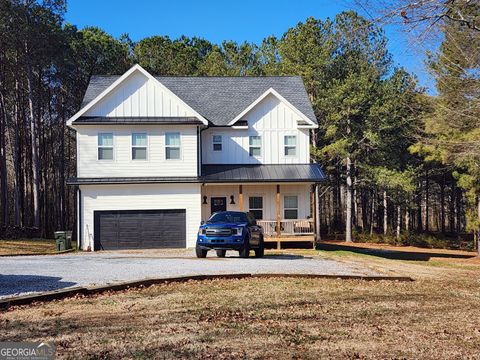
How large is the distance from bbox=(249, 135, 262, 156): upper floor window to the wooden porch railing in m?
4.43

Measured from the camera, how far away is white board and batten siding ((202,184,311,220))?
30.6m

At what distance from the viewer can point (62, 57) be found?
41625 mm

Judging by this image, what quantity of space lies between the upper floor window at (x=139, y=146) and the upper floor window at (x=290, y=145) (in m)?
7.65

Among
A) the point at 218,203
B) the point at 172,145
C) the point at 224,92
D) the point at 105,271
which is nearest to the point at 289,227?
the point at 218,203

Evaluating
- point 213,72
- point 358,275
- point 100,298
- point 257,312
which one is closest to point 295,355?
point 257,312

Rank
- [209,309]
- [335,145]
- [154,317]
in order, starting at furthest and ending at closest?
[335,145]
[209,309]
[154,317]

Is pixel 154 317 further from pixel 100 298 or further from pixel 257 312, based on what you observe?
pixel 100 298

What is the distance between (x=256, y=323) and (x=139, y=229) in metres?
21.1

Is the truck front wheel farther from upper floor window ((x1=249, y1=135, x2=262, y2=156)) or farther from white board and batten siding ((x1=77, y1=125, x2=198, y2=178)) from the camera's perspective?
upper floor window ((x1=249, y1=135, x2=262, y2=156))

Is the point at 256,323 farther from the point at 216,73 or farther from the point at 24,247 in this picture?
the point at 216,73

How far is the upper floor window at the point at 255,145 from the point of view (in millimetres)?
31000

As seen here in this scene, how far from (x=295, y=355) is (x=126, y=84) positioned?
24.2m

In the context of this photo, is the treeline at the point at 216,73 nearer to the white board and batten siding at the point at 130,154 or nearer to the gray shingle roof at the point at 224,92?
the gray shingle roof at the point at 224,92

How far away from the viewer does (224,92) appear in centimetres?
3416
